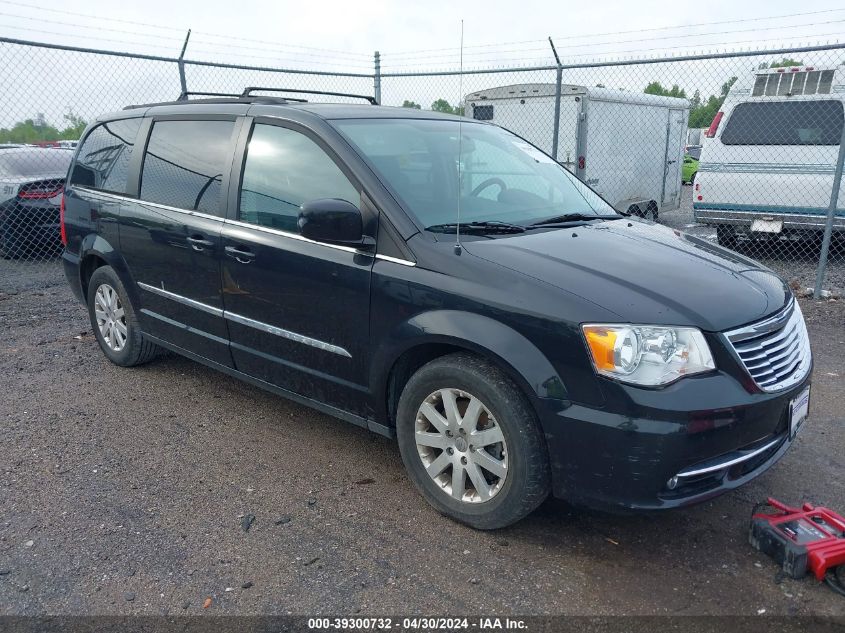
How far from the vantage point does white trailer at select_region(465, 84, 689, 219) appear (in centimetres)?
1030

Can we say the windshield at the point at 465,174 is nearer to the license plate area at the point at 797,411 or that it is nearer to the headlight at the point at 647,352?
the headlight at the point at 647,352

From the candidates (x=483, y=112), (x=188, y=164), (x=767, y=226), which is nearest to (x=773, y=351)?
(x=188, y=164)

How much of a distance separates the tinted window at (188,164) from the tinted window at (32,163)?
5946 mm

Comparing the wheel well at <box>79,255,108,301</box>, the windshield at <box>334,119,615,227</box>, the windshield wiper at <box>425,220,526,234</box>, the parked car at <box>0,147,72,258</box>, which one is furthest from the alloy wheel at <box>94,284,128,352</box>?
the parked car at <box>0,147,72,258</box>

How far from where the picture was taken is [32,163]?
31.9ft

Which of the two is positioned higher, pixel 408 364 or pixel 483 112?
pixel 483 112

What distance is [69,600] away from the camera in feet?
8.86

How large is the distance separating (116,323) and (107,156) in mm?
1165

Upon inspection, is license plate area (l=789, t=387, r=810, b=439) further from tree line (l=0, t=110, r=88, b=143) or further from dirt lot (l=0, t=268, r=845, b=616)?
tree line (l=0, t=110, r=88, b=143)

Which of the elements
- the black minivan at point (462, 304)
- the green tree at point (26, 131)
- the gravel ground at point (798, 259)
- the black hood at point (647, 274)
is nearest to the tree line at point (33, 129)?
the green tree at point (26, 131)

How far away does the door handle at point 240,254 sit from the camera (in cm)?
375

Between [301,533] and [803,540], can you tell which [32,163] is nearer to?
[301,533]

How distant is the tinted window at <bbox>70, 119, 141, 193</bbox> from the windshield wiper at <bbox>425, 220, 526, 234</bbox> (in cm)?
253

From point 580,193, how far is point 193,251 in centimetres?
226
